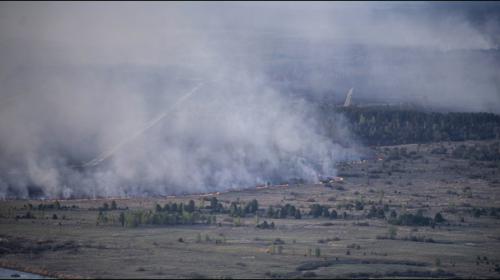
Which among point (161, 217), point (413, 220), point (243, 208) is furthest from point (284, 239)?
point (413, 220)

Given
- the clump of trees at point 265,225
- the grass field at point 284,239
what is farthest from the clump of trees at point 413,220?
the clump of trees at point 265,225

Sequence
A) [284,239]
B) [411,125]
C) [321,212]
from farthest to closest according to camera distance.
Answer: [411,125]
[321,212]
[284,239]

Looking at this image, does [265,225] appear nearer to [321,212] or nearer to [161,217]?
[161,217]

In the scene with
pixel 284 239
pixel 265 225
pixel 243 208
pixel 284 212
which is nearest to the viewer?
pixel 284 239

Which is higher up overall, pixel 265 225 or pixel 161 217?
pixel 161 217

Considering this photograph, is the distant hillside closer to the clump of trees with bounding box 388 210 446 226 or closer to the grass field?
the grass field

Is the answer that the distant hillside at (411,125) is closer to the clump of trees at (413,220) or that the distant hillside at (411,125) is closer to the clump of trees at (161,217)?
the clump of trees at (413,220)

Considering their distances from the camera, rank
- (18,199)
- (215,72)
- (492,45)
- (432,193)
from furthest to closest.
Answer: (492,45) < (215,72) < (432,193) < (18,199)

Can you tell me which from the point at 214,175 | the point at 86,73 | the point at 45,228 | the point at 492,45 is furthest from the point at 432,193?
the point at 492,45

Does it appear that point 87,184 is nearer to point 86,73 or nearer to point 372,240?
point 372,240
